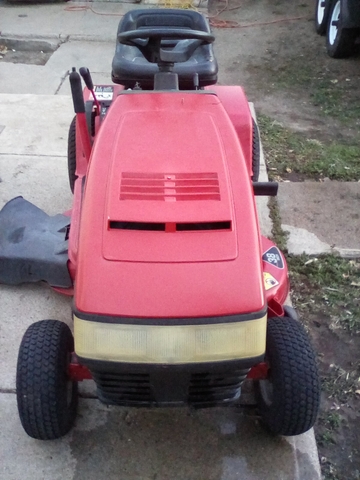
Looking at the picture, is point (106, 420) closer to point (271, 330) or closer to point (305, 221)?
point (271, 330)

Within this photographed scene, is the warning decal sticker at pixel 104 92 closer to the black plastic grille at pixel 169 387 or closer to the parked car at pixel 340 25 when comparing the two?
the black plastic grille at pixel 169 387

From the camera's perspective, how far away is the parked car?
5.40 metres

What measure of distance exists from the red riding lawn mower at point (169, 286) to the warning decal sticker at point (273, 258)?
0.25ft

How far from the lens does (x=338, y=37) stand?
5.70 metres

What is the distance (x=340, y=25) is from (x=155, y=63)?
3701 mm

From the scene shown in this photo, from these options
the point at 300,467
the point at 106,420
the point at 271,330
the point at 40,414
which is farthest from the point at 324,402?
the point at 40,414

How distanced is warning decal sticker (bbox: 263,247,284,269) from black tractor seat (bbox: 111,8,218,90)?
3.11ft

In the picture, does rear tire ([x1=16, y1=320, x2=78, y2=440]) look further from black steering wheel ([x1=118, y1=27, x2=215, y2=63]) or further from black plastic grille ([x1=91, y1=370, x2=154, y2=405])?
black steering wheel ([x1=118, y1=27, x2=215, y2=63])

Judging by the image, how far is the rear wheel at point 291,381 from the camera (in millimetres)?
1745

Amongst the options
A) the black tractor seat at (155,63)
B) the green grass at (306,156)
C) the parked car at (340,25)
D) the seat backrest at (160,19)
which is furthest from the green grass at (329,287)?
the parked car at (340,25)

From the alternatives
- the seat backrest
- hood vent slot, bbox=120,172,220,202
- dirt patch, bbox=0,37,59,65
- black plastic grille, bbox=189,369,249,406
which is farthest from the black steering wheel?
dirt patch, bbox=0,37,59,65

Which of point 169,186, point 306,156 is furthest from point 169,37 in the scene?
point 306,156

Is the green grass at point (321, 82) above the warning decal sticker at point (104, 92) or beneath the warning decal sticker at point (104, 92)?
beneath

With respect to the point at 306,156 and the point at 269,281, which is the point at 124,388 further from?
the point at 306,156
